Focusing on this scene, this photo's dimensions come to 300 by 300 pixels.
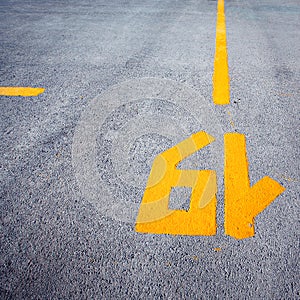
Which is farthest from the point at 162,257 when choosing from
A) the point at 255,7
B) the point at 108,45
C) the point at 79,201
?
the point at 255,7

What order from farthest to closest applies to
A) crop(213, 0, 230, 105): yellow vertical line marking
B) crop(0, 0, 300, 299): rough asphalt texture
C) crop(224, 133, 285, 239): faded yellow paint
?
crop(213, 0, 230, 105): yellow vertical line marking < crop(224, 133, 285, 239): faded yellow paint < crop(0, 0, 300, 299): rough asphalt texture

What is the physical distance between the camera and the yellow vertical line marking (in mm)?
2691

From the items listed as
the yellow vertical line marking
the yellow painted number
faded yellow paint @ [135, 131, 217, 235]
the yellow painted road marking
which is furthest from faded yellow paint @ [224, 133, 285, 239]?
the yellow painted road marking

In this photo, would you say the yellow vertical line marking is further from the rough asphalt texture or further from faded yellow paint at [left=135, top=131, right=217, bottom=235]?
faded yellow paint at [left=135, top=131, right=217, bottom=235]

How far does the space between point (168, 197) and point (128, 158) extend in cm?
50

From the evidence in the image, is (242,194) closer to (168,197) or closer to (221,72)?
(168,197)

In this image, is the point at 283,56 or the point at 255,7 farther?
the point at 255,7

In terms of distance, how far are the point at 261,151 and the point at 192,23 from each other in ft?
11.8

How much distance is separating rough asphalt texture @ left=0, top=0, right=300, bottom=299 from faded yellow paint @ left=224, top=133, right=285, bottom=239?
1.8 inches

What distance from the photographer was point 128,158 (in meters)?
2.02

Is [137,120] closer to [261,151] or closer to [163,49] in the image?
[261,151]

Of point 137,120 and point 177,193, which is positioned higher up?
point 137,120

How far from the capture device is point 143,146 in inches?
83.4

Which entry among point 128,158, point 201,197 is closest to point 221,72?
point 128,158
